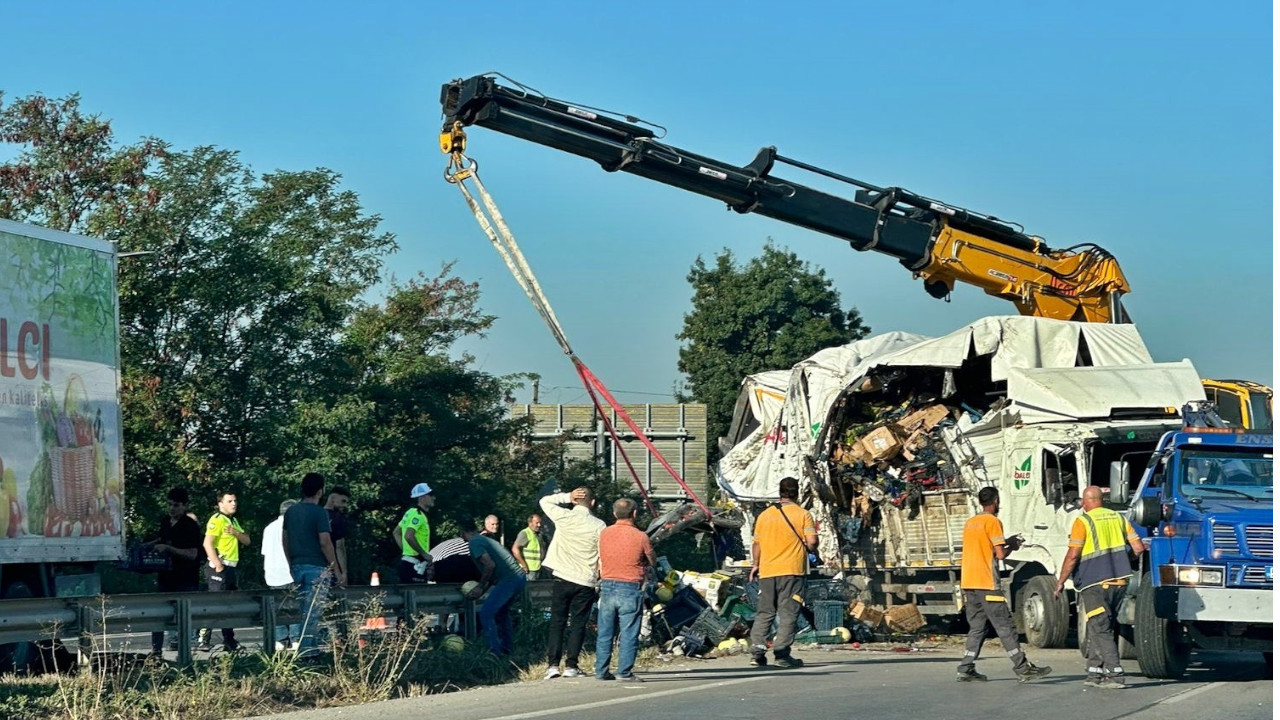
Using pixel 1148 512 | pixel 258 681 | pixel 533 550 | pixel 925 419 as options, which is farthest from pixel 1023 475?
pixel 258 681

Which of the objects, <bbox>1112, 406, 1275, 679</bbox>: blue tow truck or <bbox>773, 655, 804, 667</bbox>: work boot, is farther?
<bbox>773, 655, 804, 667</bbox>: work boot

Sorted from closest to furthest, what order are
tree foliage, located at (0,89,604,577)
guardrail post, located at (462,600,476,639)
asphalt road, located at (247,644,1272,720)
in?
asphalt road, located at (247,644,1272,720)
guardrail post, located at (462,600,476,639)
tree foliage, located at (0,89,604,577)

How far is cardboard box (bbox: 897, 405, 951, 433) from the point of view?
66.7 feet

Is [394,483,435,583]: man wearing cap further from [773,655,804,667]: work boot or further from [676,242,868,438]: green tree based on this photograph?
[676,242,868,438]: green tree

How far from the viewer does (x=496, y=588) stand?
15.6 m

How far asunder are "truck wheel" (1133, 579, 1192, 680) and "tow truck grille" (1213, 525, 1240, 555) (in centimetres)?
64

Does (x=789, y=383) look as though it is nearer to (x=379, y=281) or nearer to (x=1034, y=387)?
(x=1034, y=387)

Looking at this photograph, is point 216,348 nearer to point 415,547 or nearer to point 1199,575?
point 415,547

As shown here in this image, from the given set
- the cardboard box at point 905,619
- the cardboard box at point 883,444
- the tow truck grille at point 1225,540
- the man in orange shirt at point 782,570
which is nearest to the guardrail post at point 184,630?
the man in orange shirt at point 782,570

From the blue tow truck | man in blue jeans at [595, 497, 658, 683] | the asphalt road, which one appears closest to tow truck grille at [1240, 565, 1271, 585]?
the blue tow truck

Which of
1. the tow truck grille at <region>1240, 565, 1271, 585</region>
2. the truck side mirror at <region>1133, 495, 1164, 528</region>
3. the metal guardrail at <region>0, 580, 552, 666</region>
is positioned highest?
the truck side mirror at <region>1133, 495, 1164, 528</region>

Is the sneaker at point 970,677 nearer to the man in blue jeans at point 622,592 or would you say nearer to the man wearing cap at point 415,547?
the man in blue jeans at point 622,592

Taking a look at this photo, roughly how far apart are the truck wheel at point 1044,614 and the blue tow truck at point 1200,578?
104 inches

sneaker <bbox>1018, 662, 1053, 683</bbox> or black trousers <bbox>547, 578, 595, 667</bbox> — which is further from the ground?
black trousers <bbox>547, 578, 595, 667</bbox>
